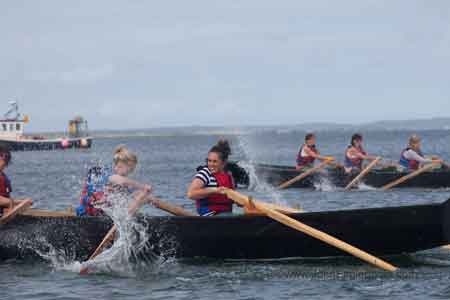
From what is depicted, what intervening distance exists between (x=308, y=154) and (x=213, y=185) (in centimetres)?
1498

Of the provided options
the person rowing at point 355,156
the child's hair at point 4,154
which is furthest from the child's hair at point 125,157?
the person rowing at point 355,156

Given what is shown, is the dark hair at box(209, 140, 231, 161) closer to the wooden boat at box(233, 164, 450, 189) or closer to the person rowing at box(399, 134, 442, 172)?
the wooden boat at box(233, 164, 450, 189)

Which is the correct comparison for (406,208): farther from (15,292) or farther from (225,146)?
(15,292)

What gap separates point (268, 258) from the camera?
14062mm

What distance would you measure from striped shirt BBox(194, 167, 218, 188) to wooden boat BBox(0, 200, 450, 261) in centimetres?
56

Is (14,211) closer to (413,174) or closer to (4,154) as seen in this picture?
(4,154)

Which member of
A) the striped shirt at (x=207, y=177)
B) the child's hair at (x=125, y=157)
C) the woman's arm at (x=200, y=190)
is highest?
the child's hair at (x=125, y=157)

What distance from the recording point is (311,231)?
13203 millimetres

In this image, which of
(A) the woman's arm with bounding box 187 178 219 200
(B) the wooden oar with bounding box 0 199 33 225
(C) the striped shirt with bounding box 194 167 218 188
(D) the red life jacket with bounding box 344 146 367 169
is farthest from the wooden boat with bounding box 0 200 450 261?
(D) the red life jacket with bounding box 344 146 367 169

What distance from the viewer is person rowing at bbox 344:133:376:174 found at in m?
27.8

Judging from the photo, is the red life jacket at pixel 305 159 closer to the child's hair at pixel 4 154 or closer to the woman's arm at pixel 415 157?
the woman's arm at pixel 415 157

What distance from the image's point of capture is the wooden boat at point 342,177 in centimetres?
2752

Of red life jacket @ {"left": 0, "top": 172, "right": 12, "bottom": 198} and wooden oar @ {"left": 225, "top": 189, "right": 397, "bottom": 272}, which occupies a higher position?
red life jacket @ {"left": 0, "top": 172, "right": 12, "bottom": 198}

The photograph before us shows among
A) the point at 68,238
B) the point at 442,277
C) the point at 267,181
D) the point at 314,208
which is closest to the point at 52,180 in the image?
the point at 267,181
